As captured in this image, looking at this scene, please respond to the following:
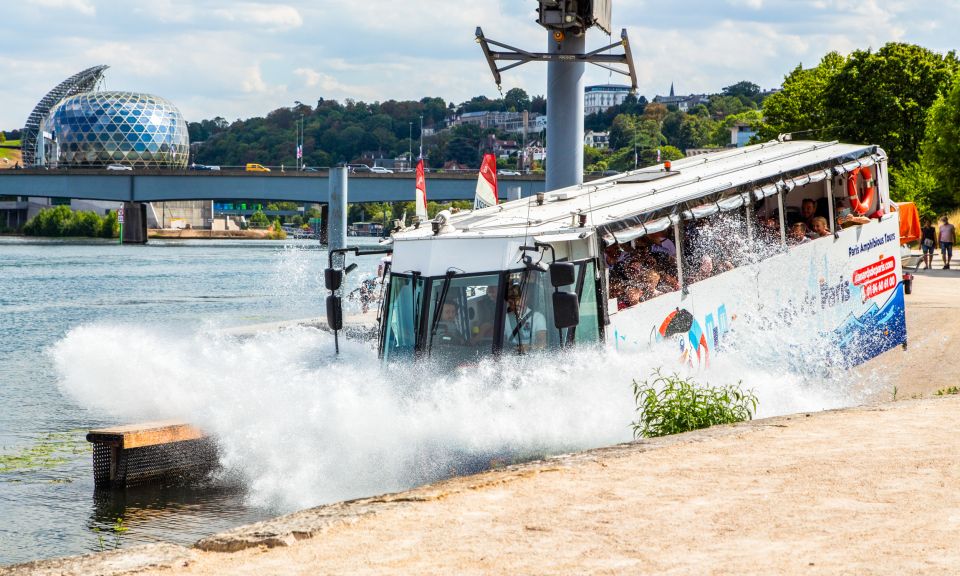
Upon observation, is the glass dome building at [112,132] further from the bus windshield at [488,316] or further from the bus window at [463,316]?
the bus window at [463,316]

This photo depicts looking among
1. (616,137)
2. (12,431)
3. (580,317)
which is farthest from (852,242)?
(616,137)

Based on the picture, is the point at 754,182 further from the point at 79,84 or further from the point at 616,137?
the point at 79,84

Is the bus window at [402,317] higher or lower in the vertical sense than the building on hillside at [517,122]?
lower

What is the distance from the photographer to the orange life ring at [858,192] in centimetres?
1720

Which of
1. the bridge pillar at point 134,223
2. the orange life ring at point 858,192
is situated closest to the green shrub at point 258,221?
the bridge pillar at point 134,223

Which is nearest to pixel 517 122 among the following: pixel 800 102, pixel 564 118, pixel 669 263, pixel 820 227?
pixel 800 102

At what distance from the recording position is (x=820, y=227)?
16.3 m

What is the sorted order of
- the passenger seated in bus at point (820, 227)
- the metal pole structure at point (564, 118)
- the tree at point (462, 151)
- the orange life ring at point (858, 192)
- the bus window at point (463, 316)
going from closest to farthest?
the bus window at point (463, 316) < the passenger seated in bus at point (820, 227) < the orange life ring at point (858, 192) < the metal pole structure at point (564, 118) < the tree at point (462, 151)

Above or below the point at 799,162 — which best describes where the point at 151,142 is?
above

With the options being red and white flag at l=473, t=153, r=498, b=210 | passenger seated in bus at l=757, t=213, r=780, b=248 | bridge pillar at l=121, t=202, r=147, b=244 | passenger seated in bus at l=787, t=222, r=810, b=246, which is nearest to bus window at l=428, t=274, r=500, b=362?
passenger seated in bus at l=757, t=213, r=780, b=248

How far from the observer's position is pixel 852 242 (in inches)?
667

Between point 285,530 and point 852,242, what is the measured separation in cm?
1173

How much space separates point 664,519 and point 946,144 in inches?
1854

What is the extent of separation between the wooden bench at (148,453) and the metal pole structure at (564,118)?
33.1 feet
